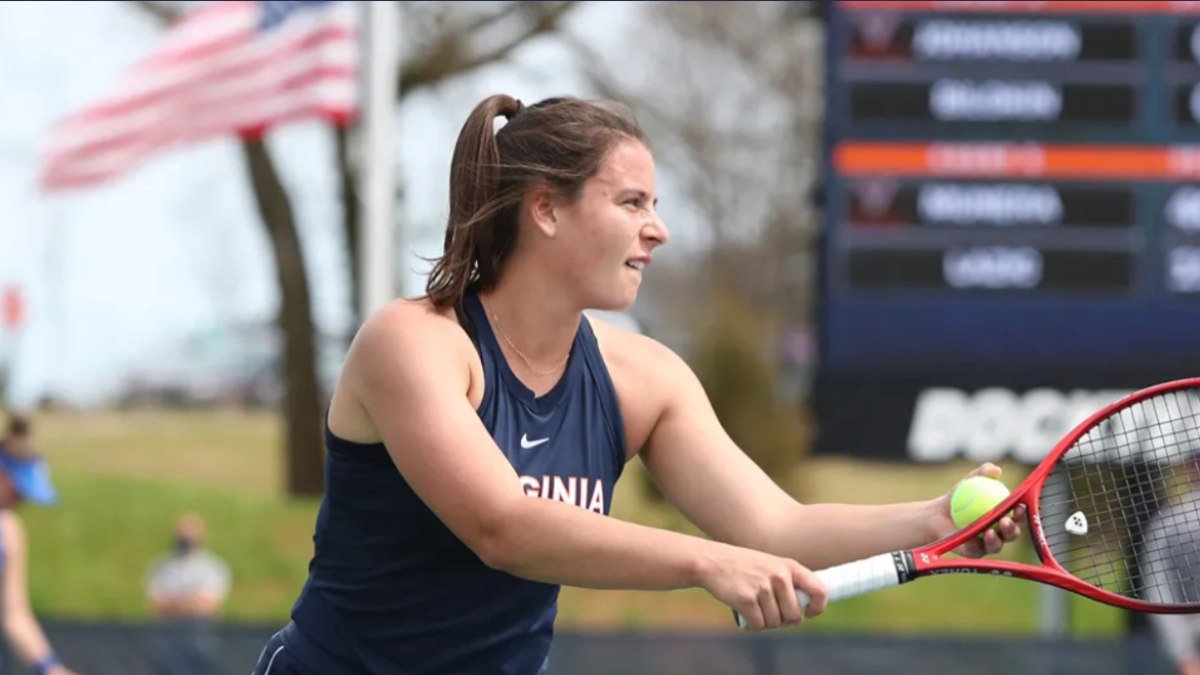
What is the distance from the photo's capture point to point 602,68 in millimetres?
15938

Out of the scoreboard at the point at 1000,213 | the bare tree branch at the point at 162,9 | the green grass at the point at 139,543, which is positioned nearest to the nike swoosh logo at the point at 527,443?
the scoreboard at the point at 1000,213

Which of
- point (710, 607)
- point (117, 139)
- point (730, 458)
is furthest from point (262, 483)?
point (730, 458)

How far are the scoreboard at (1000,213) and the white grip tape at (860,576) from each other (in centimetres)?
582

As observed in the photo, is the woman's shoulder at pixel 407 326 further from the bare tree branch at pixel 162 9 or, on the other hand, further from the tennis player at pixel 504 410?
the bare tree branch at pixel 162 9

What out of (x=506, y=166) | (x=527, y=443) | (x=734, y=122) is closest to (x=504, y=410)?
(x=527, y=443)

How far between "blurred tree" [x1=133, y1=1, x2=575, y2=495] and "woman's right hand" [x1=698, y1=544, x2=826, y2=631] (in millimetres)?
11971

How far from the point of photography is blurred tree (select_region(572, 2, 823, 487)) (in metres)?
16.8

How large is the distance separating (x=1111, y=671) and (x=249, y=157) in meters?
9.05

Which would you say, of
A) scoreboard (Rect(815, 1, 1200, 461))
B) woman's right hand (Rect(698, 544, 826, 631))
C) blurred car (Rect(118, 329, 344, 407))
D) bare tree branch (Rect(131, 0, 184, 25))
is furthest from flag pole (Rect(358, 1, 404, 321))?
blurred car (Rect(118, 329, 344, 407))

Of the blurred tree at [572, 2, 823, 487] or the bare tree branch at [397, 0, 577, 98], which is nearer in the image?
the bare tree branch at [397, 0, 577, 98]

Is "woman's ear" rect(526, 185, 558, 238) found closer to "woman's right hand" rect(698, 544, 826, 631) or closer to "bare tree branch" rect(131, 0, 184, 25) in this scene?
"woman's right hand" rect(698, 544, 826, 631)

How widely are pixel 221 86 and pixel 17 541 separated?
279 cm

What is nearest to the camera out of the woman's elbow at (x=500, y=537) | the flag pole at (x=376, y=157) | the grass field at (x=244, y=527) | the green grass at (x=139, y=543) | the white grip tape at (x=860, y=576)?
the woman's elbow at (x=500, y=537)

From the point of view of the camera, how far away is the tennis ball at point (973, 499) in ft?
11.6
